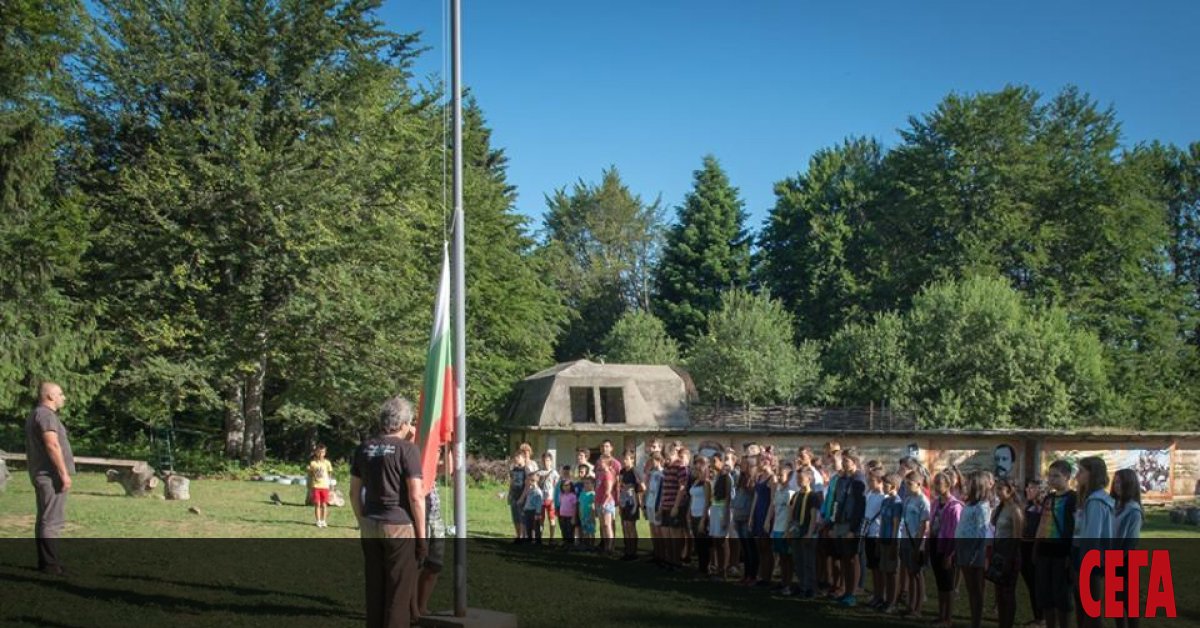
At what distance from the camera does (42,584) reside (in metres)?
11.9

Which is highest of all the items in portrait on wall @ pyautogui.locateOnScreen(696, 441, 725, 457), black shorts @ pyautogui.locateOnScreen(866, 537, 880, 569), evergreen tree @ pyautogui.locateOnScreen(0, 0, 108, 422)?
evergreen tree @ pyautogui.locateOnScreen(0, 0, 108, 422)

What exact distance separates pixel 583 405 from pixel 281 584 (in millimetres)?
35972

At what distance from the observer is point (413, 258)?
41.9m

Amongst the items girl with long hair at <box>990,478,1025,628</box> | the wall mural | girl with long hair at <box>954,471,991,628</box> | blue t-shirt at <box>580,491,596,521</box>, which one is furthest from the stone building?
girl with long hair at <box>990,478,1025,628</box>

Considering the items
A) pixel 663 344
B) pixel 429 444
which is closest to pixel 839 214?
pixel 663 344

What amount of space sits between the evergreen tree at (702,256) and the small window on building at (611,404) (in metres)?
→ 19.3

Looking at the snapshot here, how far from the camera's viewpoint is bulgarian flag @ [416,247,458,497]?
34.4 feet

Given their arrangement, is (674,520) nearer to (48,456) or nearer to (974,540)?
(974,540)

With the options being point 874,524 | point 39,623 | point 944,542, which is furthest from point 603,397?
point 39,623

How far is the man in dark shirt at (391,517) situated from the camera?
8.75m

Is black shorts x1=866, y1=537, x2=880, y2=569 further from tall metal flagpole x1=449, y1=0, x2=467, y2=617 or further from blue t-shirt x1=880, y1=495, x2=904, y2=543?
tall metal flagpole x1=449, y1=0, x2=467, y2=617

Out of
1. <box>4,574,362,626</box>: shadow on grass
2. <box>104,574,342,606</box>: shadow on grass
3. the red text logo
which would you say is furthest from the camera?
<box>104,574,342,606</box>: shadow on grass

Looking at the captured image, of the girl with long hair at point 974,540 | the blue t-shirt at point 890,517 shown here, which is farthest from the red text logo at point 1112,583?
the blue t-shirt at point 890,517

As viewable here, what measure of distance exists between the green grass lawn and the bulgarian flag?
6.33ft
